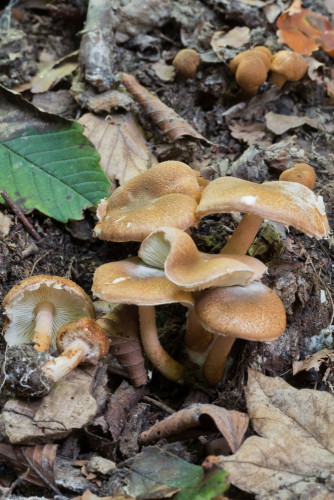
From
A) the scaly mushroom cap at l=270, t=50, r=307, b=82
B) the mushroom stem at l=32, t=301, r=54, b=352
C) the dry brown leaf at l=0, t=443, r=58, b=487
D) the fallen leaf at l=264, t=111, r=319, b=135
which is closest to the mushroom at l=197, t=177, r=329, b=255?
the mushroom stem at l=32, t=301, r=54, b=352

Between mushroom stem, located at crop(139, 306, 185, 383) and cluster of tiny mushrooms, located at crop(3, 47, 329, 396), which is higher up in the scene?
cluster of tiny mushrooms, located at crop(3, 47, 329, 396)

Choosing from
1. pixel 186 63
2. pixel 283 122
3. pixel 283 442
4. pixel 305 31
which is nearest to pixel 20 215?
pixel 186 63

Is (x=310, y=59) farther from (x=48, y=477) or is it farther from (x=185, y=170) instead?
(x=48, y=477)

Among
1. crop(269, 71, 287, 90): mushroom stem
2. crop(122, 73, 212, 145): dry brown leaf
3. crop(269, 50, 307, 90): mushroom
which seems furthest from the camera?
crop(269, 71, 287, 90): mushroom stem

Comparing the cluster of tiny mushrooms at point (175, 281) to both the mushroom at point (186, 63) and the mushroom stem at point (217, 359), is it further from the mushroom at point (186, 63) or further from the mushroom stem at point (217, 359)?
the mushroom at point (186, 63)

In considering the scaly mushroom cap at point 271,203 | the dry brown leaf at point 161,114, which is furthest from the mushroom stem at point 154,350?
the dry brown leaf at point 161,114

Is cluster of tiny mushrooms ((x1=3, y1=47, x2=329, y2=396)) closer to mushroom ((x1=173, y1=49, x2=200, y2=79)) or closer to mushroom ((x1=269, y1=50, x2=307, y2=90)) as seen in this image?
mushroom ((x1=269, y1=50, x2=307, y2=90))

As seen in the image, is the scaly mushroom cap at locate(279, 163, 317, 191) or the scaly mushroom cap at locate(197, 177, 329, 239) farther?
the scaly mushroom cap at locate(279, 163, 317, 191)
